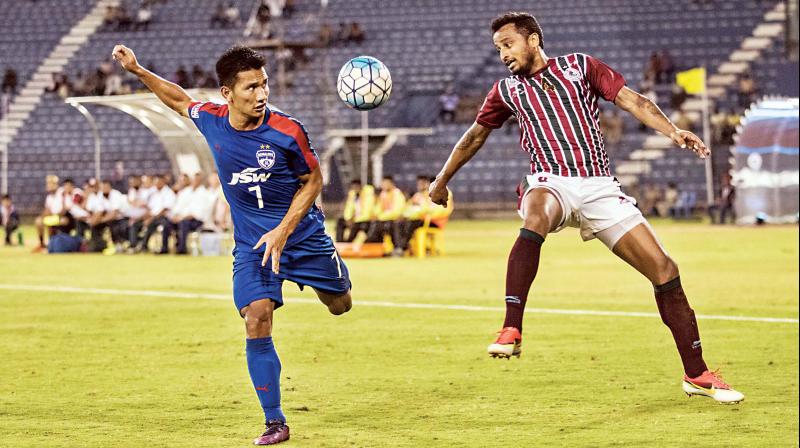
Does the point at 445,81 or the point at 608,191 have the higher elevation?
the point at 445,81

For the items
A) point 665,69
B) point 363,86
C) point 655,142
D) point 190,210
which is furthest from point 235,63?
point 665,69

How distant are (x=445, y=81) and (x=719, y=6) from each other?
10.5m

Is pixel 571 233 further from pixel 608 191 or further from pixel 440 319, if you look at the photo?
pixel 608 191

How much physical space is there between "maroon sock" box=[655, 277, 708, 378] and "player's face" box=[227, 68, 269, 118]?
101 inches

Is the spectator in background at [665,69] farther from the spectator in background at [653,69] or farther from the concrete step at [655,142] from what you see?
the concrete step at [655,142]

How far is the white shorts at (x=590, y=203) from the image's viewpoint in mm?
7227

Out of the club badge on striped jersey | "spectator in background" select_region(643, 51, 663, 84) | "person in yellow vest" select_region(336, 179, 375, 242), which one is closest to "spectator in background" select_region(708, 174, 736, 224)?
"spectator in background" select_region(643, 51, 663, 84)

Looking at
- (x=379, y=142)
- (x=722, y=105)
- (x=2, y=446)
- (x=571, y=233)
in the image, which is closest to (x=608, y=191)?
(x=2, y=446)

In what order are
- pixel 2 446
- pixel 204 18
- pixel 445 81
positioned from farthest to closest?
1. pixel 204 18
2. pixel 445 81
3. pixel 2 446

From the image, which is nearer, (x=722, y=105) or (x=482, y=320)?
(x=482, y=320)

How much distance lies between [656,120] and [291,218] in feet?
7.10

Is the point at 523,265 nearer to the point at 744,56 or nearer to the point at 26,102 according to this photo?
the point at 744,56

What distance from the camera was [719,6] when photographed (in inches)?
1781

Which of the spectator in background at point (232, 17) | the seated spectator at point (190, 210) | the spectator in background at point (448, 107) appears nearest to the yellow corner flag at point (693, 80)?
the spectator in background at point (448, 107)
